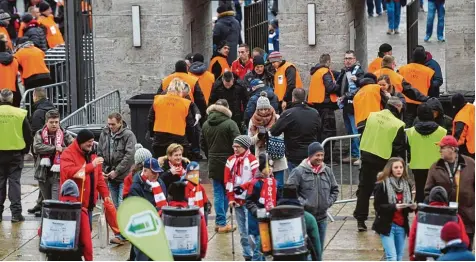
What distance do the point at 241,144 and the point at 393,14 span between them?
52.5ft

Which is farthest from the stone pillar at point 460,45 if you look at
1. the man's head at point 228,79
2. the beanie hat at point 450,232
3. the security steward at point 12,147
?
A: the beanie hat at point 450,232

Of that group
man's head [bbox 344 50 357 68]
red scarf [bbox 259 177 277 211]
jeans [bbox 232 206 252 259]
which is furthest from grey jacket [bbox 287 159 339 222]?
man's head [bbox 344 50 357 68]

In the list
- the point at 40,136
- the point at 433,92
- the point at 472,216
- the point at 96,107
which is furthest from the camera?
the point at 96,107

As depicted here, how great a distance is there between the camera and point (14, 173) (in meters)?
19.0

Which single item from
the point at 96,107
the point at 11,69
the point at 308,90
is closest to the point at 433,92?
the point at 308,90

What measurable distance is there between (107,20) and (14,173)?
503 centimetres

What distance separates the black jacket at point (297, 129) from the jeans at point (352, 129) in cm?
300

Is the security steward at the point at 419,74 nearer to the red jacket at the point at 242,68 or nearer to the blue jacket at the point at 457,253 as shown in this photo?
the red jacket at the point at 242,68

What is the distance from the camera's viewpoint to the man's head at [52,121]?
17984 millimetres

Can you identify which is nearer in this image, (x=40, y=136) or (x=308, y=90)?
(x=40, y=136)

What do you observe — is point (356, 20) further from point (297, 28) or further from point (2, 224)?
point (2, 224)

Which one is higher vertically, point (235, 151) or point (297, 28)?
point (297, 28)

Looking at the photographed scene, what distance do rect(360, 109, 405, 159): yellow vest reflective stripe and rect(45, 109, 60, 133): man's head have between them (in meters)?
3.88

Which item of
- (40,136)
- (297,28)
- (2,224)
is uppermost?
(297,28)
